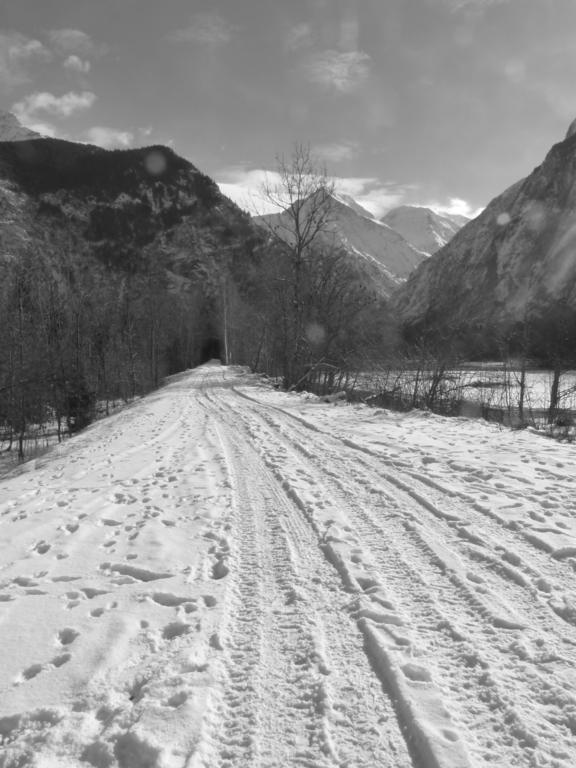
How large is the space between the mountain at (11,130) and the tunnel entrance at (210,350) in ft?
434

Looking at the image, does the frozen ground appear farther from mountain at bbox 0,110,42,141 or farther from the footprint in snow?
mountain at bbox 0,110,42,141

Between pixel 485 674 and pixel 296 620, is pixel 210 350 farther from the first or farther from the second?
pixel 485 674

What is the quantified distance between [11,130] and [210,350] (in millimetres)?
153075

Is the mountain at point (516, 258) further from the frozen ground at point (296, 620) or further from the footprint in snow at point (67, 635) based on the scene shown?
the footprint in snow at point (67, 635)

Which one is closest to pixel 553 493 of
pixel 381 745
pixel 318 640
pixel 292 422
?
pixel 318 640

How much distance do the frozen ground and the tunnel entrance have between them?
70.3m

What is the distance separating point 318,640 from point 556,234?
9570 cm

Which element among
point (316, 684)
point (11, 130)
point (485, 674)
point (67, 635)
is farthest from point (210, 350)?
point (11, 130)

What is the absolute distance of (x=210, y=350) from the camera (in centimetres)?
7788

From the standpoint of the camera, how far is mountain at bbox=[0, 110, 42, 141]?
162 m

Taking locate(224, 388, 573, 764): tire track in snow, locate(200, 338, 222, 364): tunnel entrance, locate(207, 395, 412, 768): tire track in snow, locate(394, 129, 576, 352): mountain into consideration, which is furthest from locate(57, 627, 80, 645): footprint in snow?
locate(200, 338, 222, 364): tunnel entrance

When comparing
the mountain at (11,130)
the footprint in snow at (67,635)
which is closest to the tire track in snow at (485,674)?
the footprint in snow at (67,635)

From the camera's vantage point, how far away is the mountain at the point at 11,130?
162125 mm

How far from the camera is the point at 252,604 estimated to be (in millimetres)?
3090
